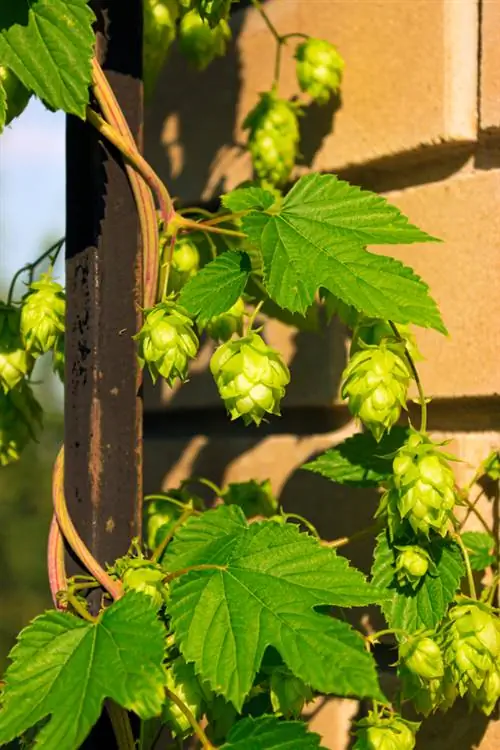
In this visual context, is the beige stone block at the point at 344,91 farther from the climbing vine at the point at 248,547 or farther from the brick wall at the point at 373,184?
the climbing vine at the point at 248,547

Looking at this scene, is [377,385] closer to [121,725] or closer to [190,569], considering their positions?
[190,569]

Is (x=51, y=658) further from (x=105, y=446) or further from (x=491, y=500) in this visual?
(x=491, y=500)

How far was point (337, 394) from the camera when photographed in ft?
4.77

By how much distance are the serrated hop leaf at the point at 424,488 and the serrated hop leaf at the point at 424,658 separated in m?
0.10

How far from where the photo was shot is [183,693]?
103cm

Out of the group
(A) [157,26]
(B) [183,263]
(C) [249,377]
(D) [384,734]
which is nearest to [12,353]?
(B) [183,263]

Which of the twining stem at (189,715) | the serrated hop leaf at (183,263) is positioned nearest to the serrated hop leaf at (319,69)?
the serrated hop leaf at (183,263)

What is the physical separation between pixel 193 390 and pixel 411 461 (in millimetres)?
672

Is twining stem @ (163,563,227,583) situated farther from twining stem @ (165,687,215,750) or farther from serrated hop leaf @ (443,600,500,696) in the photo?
serrated hop leaf @ (443,600,500,696)

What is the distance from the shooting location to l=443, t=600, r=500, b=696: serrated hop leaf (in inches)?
42.0

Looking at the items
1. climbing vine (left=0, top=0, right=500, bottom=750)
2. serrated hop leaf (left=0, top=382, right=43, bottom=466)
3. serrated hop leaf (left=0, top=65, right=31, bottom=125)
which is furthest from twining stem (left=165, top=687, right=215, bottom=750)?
serrated hop leaf (left=0, top=65, right=31, bottom=125)

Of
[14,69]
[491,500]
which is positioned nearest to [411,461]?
[491,500]

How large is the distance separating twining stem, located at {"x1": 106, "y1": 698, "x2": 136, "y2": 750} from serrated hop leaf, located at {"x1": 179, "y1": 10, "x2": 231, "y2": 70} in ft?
2.65

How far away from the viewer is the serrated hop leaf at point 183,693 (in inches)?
40.4
